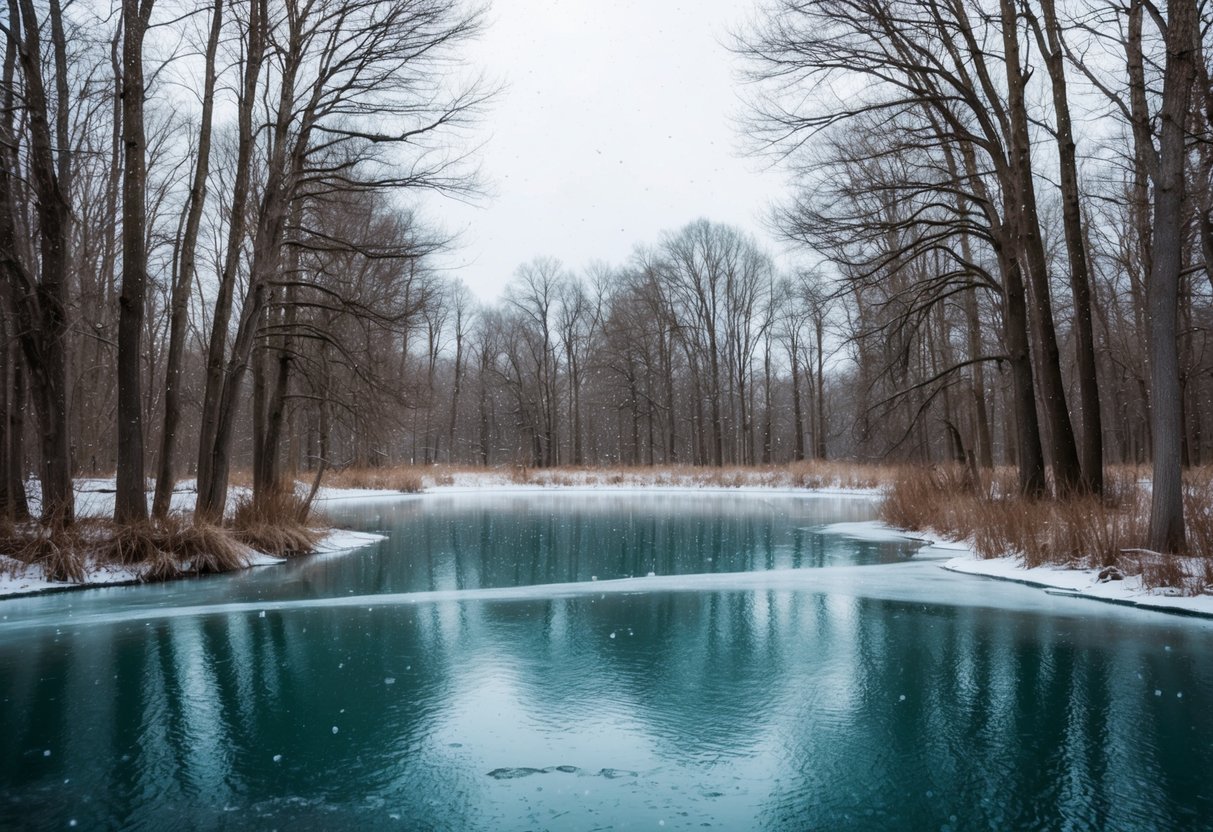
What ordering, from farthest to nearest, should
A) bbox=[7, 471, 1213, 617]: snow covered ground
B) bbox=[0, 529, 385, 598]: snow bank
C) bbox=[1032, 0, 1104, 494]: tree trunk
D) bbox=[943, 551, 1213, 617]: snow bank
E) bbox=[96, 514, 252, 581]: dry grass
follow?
bbox=[1032, 0, 1104, 494]: tree trunk < bbox=[96, 514, 252, 581]: dry grass < bbox=[0, 529, 385, 598]: snow bank < bbox=[7, 471, 1213, 617]: snow covered ground < bbox=[943, 551, 1213, 617]: snow bank

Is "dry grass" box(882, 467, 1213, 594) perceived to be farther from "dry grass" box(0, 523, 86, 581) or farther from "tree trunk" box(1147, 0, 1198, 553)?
"dry grass" box(0, 523, 86, 581)

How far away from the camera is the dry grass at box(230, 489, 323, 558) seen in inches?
433

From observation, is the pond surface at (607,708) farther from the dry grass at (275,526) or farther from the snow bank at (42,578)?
the dry grass at (275,526)

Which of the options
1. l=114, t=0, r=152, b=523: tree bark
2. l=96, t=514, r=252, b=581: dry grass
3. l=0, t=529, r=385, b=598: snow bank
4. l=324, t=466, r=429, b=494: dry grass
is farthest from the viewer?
l=324, t=466, r=429, b=494: dry grass

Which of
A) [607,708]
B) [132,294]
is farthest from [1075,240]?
[132,294]

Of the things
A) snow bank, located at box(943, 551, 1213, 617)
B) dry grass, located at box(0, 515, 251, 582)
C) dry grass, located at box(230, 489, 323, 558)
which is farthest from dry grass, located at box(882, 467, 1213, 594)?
dry grass, located at box(0, 515, 251, 582)

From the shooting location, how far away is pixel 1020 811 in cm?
295

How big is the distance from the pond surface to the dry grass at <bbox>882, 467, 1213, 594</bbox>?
2.41 ft

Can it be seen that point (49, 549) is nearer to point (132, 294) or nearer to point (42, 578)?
point (42, 578)

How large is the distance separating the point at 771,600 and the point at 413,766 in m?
4.56

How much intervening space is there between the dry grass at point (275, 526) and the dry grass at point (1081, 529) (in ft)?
31.1

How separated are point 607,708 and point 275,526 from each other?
28.3ft

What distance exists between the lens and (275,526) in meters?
11.3

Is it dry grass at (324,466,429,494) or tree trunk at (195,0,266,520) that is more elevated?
tree trunk at (195,0,266,520)
